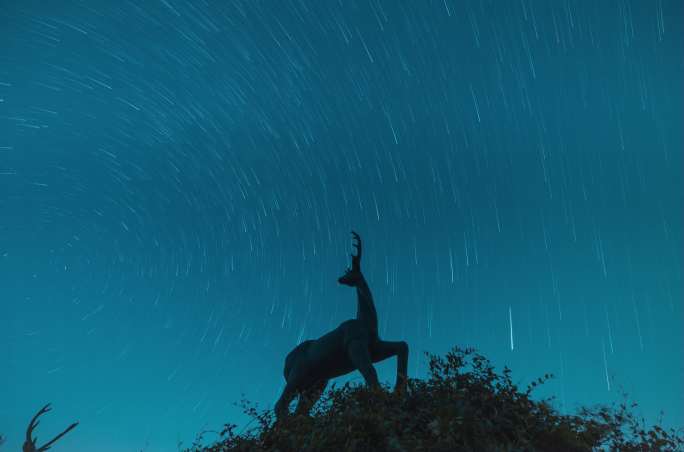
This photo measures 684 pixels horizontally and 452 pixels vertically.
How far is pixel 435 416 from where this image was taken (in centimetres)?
645

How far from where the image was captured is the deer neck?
9328 millimetres

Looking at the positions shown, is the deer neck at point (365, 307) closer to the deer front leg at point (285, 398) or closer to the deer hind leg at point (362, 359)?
the deer hind leg at point (362, 359)

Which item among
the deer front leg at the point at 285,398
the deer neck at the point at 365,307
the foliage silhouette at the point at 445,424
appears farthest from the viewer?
the deer neck at the point at 365,307

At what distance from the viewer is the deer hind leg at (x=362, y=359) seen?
28.1 ft

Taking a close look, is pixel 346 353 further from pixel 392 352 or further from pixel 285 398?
pixel 285 398

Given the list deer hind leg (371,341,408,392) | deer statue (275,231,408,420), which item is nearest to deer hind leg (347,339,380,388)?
deer statue (275,231,408,420)

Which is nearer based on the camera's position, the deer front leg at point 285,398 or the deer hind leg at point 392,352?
the deer hind leg at point 392,352

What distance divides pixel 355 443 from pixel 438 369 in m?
2.26

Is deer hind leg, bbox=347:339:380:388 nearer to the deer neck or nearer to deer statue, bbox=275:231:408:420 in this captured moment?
deer statue, bbox=275:231:408:420

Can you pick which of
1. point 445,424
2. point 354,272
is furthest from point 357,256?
point 445,424

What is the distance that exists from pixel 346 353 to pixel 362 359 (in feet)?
1.91

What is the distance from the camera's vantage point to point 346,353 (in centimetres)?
923

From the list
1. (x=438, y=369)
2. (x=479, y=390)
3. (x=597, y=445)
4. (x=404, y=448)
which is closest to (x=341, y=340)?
(x=438, y=369)

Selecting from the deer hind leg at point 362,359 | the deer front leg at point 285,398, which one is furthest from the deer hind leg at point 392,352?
the deer front leg at point 285,398
